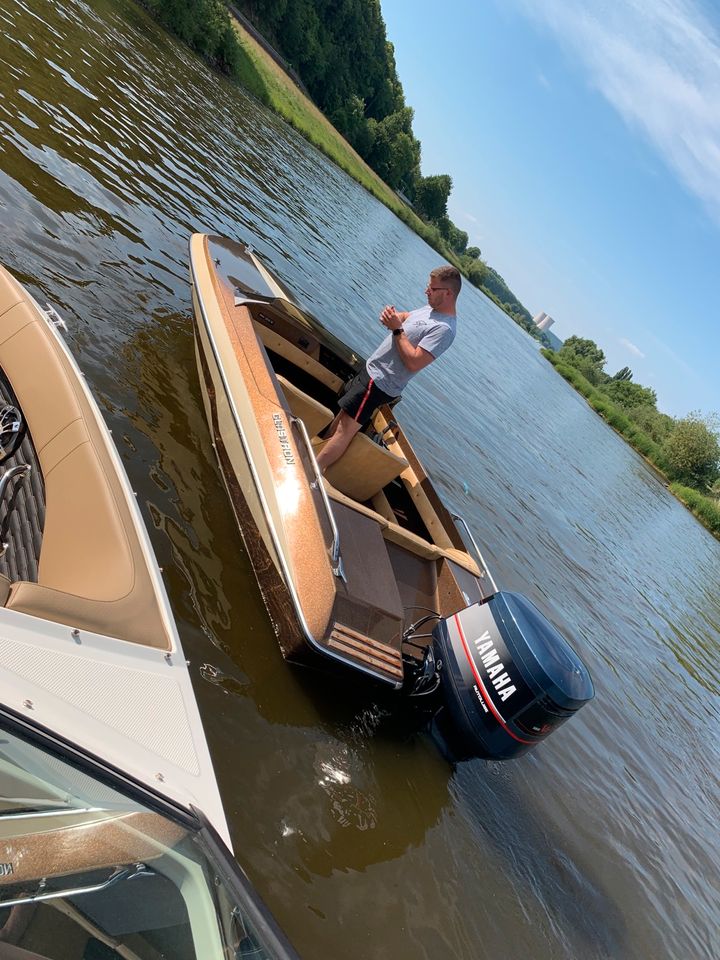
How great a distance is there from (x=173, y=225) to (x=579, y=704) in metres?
9.73

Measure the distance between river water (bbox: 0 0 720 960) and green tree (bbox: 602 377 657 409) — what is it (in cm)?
5488

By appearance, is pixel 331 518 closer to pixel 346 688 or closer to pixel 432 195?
pixel 346 688

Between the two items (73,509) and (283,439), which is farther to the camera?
(283,439)

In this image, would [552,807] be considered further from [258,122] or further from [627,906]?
[258,122]

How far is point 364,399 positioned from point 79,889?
4448 mm

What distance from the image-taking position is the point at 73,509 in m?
3.10

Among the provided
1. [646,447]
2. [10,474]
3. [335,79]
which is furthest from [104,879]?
[335,79]

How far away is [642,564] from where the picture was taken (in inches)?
562

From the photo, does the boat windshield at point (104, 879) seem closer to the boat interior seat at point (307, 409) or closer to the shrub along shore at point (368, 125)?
the boat interior seat at point (307, 409)

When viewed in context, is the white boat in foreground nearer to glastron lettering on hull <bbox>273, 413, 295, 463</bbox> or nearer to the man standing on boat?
glastron lettering on hull <bbox>273, 413, 295, 463</bbox>

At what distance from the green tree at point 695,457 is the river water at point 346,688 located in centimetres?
2942

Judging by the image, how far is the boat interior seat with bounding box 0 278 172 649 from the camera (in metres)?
2.48

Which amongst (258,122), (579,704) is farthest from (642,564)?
(258,122)

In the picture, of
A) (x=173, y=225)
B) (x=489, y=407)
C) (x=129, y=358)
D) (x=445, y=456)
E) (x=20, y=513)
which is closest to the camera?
(x=20, y=513)
